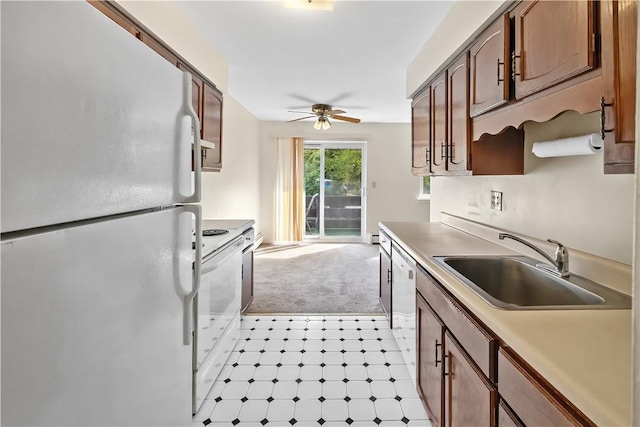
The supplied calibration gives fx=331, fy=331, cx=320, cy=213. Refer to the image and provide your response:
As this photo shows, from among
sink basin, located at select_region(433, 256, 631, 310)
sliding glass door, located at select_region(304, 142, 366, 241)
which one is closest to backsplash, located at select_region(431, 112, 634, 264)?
sink basin, located at select_region(433, 256, 631, 310)

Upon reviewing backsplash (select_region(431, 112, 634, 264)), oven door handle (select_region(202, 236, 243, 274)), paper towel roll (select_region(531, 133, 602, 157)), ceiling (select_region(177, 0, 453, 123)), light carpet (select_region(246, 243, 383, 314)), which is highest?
ceiling (select_region(177, 0, 453, 123))

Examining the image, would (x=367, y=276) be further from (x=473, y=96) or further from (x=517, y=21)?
(x=517, y=21)

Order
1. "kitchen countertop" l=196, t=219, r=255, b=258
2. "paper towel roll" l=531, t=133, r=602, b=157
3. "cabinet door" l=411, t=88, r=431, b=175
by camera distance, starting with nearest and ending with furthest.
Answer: "paper towel roll" l=531, t=133, r=602, b=157 < "kitchen countertop" l=196, t=219, r=255, b=258 < "cabinet door" l=411, t=88, r=431, b=175

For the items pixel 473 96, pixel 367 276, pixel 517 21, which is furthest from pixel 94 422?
pixel 367 276

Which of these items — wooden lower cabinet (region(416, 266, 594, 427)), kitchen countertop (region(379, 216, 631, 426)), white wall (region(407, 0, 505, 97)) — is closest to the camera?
kitchen countertop (region(379, 216, 631, 426))

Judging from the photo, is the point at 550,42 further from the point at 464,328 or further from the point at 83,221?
the point at 83,221

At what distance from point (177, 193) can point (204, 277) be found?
0.85 m

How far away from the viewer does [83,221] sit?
630 millimetres

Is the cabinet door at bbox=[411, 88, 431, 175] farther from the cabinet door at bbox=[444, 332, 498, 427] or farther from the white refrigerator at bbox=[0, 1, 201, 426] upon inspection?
the white refrigerator at bbox=[0, 1, 201, 426]

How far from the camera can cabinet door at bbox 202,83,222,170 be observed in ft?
8.40

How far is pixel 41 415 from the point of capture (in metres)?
0.52

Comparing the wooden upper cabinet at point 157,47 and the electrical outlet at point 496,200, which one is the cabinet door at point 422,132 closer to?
the electrical outlet at point 496,200

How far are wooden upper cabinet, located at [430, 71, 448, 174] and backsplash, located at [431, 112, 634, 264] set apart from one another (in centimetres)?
35

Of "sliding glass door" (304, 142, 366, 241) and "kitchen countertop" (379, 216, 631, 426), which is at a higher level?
"sliding glass door" (304, 142, 366, 241)
